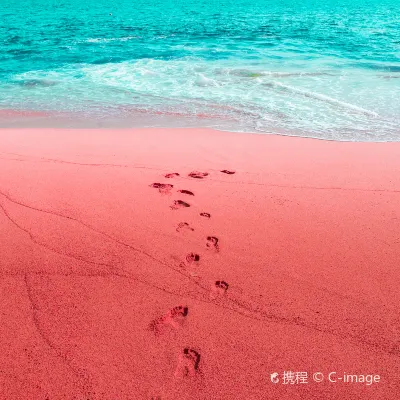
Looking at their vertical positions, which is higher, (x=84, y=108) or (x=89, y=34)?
(x=89, y=34)

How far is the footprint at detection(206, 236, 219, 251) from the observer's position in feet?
11.6

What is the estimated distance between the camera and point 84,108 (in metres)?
8.69

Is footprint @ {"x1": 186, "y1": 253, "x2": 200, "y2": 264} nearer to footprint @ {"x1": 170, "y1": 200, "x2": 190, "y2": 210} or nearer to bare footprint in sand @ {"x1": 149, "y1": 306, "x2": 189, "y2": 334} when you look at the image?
bare footprint in sand @ {"x1": 149, "y1": 306, "x2": 189, "y2": 334}

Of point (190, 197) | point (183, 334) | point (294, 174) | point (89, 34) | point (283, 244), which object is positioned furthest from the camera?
point (89, 34)

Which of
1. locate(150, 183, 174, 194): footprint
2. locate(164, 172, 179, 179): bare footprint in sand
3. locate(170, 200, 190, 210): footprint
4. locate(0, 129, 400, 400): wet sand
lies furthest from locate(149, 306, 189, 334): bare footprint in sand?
locate(164, 172, 179, 179): bare footprint in sand

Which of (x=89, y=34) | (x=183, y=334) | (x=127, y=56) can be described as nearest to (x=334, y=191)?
(x=183, y=334)

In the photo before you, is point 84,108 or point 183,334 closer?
point 183,334

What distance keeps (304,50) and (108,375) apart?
16712 millimetres

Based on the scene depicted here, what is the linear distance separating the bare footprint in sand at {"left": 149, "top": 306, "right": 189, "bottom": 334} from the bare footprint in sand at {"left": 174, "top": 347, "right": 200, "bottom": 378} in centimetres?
23

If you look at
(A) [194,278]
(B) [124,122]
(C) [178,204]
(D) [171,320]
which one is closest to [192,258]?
(A) [194,278]

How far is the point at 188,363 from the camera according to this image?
8.02 feet

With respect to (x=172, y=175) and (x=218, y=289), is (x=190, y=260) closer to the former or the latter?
(x=218, y=289)

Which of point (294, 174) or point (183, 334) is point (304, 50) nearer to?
point (294, 174)

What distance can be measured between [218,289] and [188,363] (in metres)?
0.72
